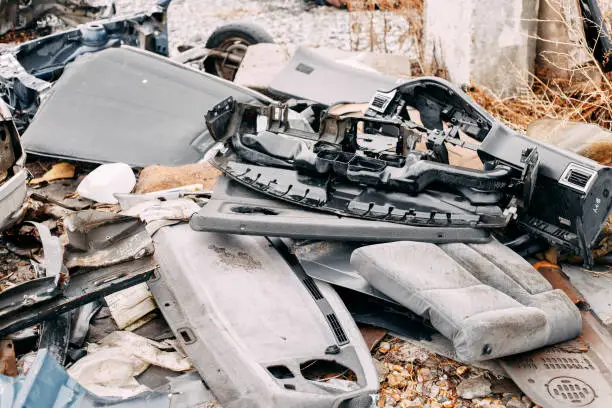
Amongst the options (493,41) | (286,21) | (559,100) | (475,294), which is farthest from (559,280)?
(286,21)

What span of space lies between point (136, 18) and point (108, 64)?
3.43 feet

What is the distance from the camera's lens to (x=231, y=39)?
6.82 m

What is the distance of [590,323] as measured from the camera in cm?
335

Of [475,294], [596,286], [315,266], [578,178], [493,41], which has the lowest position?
[596,286]

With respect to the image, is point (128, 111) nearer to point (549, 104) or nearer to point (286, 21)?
point (549, 104)

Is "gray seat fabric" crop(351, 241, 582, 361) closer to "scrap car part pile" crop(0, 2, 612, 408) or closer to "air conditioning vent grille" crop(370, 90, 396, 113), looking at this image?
"scrap car part pile" crop(0, 2, 612, 408)

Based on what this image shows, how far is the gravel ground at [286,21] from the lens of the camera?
8.70m

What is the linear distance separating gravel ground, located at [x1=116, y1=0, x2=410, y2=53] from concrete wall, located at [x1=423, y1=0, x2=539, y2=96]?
1919 mm

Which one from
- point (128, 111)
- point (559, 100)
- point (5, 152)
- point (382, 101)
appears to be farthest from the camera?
point (559, 100)

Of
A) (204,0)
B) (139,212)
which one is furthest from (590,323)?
(204,0)

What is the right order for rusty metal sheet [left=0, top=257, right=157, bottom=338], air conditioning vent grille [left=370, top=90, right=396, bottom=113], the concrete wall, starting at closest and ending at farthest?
rusty metal sheet [left=0, top=257, right=157, bottom=338] → air conditioning vent grille [left=370, top=90, right=396, bottom=113] → the concrete wall

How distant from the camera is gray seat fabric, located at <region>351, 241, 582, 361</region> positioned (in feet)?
9.42

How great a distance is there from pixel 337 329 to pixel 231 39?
14.3ft

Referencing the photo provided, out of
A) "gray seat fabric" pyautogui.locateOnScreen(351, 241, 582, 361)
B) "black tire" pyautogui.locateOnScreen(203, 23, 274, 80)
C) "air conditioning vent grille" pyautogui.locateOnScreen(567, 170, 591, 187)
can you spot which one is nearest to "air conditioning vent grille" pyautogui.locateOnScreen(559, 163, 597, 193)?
"air conditioning vent grille" pyautogui.locateOnScreen(567, 170, 591, 187)
